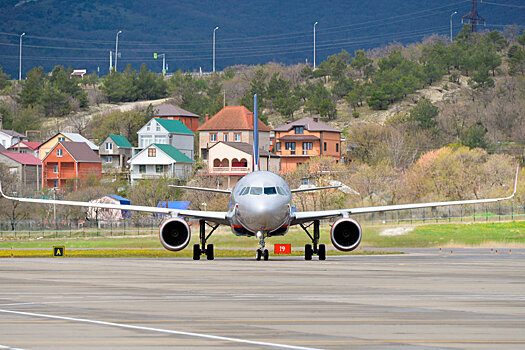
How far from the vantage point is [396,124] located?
15075 cm

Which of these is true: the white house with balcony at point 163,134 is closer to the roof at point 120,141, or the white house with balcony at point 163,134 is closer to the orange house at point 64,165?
the roof at point 120,141

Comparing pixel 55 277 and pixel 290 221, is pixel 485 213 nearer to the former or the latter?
pixel 290 221

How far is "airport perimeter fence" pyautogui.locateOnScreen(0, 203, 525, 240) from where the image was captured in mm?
71812

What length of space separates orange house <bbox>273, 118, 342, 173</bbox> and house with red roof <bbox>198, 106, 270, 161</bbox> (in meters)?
5.18

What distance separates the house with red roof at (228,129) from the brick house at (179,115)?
1964 centimetres

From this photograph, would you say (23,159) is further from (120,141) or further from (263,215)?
(263,215)

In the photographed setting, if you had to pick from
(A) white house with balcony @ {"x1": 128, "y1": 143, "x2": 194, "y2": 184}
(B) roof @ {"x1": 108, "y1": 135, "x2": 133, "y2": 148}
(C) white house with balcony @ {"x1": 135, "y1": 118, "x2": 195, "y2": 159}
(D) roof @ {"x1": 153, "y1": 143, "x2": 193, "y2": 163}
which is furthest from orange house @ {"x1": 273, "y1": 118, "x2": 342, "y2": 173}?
(B) roof @ {"x1": 108, "y1": 135, "x2": 133, "y2": 148}

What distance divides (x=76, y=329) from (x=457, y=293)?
966 cm

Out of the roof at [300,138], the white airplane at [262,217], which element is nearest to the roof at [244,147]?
the roof at [300,138]

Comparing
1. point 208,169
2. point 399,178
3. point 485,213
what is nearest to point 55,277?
point 485,213

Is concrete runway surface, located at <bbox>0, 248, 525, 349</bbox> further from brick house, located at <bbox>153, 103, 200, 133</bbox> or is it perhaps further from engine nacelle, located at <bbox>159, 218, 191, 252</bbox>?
brick house, located at <bbox>153, 103, 200, 133</bbox>

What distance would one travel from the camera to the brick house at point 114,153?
15912cm

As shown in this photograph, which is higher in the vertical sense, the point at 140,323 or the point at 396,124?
the point at 396,124

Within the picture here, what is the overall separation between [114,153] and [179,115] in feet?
88.7
